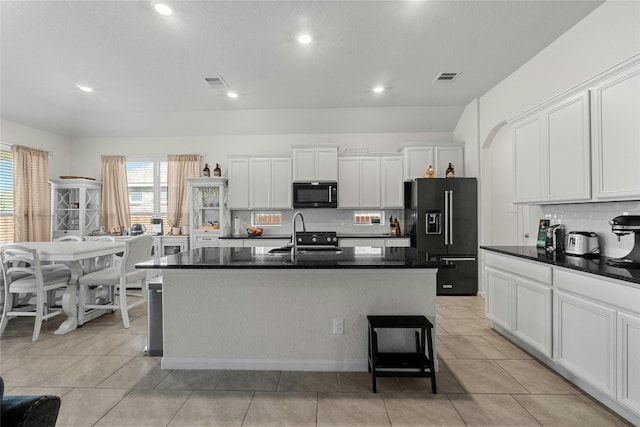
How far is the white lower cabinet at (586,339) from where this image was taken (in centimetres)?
194

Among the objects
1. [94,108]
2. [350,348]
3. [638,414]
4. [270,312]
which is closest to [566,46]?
[638,414]

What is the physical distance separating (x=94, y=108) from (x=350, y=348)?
5.59 m

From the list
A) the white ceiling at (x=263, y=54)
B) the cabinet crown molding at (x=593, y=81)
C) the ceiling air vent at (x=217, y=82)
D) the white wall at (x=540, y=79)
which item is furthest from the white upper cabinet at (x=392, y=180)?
the ceiling air vent at (x=217, y=82)

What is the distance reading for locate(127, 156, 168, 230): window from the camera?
6070 mm

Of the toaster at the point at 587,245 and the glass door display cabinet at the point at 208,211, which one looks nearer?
the toaster at the point at 587,245

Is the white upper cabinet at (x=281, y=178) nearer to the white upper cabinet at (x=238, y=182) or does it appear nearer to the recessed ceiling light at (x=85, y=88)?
the white upper cabinet at (x=238, y=182)

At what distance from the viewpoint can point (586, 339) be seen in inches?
83.5

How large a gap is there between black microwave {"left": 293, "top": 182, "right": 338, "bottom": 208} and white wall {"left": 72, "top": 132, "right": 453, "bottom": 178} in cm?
83

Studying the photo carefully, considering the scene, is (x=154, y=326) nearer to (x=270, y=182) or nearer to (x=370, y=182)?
(x=270, y=182)

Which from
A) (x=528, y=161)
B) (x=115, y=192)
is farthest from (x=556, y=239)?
(x=115, y=192)

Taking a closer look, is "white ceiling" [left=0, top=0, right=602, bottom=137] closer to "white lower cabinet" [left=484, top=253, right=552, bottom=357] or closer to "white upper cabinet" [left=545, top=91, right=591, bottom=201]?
"white upper cabinet" [left=545, top=91, right=591, bottom=201]

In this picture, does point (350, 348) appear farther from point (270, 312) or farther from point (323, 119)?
point (323, 119)

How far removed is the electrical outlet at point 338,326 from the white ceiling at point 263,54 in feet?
8.99

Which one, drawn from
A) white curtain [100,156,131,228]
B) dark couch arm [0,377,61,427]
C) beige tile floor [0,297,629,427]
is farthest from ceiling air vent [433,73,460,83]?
white curtain [100,156,131,228]
